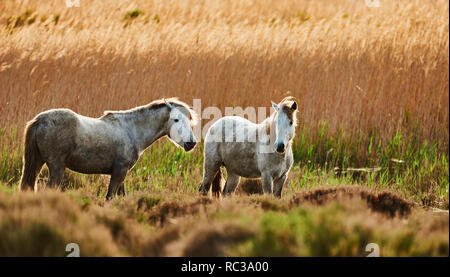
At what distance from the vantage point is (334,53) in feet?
36.8

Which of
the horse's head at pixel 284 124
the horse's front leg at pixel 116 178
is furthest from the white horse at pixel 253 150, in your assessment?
the horse's front leg at pixel 116 178

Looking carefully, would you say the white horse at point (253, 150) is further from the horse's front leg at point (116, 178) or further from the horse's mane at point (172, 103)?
the horse's front leg at point (116, 178)

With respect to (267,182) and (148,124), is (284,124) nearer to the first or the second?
(267,182)

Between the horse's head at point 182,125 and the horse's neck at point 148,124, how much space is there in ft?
0.33

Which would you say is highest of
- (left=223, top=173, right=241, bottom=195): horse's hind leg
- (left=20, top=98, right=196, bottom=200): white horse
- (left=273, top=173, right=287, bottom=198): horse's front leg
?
(left=20, top=98, right=196, bottom=200): white horse

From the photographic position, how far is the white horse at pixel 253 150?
6.14 meters

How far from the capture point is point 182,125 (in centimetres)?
645

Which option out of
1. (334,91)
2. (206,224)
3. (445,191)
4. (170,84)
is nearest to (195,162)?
(170,84)

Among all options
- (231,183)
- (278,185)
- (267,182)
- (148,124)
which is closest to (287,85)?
(231,183)

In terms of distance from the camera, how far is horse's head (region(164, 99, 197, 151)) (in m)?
6.39

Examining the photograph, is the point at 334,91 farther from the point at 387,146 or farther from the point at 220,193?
the point at 220,193

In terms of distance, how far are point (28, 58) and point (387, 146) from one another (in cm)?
A: 567

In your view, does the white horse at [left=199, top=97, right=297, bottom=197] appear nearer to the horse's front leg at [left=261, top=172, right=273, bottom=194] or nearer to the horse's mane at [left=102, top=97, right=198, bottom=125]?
the horse's front leg at [left=261, top=172, right=273, bottom=194]

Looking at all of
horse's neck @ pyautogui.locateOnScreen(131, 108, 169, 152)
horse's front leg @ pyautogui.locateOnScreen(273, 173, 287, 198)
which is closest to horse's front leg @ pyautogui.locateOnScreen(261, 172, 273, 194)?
horse's front leg @ pyautogui.locateOnScreen(273, 173, 287, 198)
